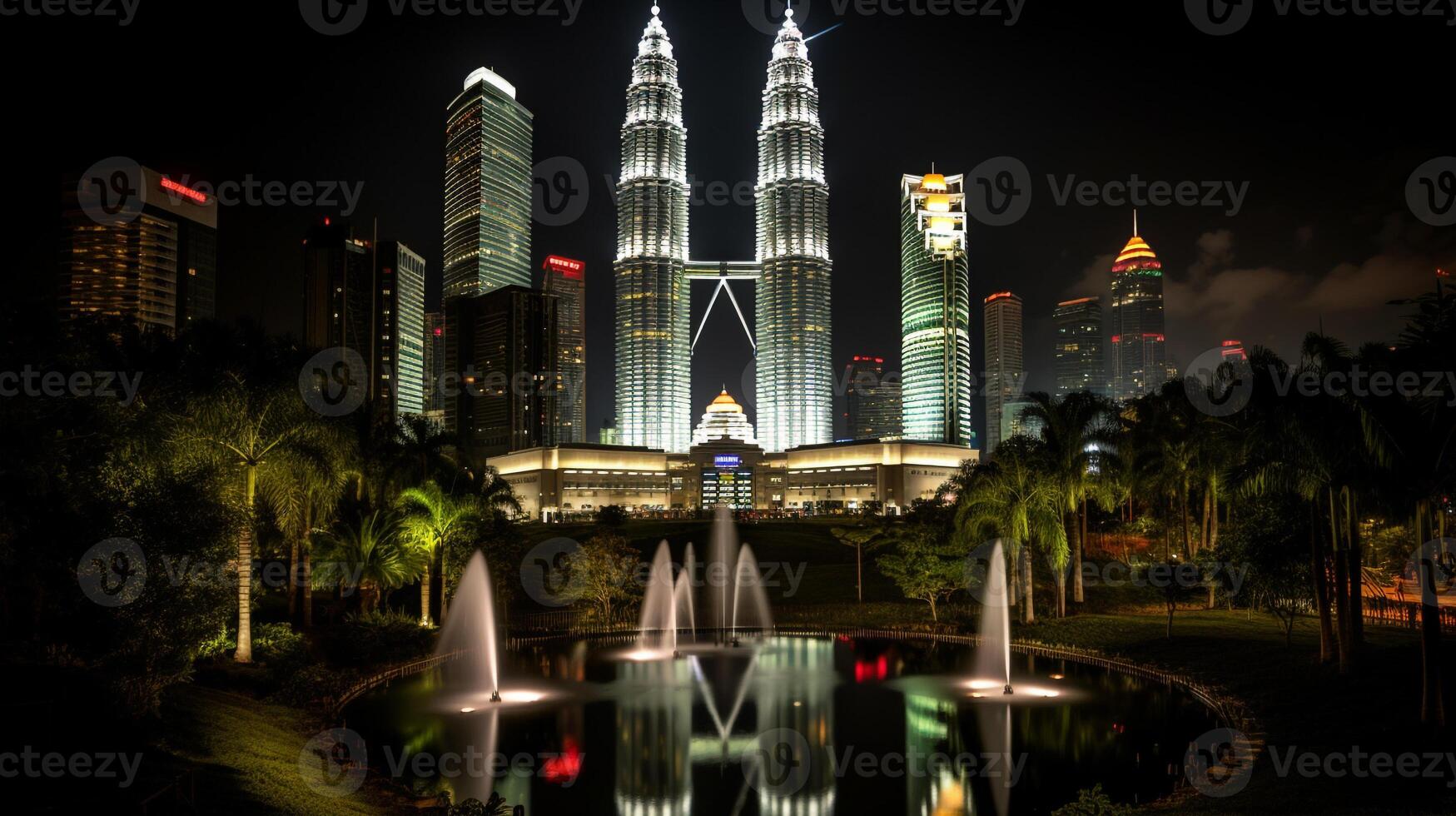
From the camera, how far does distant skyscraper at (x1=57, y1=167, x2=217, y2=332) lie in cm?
13400

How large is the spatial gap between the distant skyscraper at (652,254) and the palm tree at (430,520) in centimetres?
14764

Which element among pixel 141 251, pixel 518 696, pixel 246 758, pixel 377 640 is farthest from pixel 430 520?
pixel 141 251

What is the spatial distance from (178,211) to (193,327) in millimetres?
140021

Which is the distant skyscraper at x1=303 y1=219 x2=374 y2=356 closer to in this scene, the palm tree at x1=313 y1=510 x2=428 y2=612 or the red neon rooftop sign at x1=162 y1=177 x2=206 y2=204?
the red neon rooftop sign at x1=162 y1=177 x2=206 y2=204

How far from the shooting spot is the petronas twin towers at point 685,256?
185 metres

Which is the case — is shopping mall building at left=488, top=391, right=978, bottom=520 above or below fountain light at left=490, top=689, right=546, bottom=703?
above

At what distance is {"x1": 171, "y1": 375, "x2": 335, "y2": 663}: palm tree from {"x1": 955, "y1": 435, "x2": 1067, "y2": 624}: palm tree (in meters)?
27.4

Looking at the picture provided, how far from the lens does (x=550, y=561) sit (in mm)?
48250

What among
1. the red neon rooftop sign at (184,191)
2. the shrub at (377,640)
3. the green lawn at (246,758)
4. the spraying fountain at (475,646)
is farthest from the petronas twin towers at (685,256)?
the green lawn at (246,758)

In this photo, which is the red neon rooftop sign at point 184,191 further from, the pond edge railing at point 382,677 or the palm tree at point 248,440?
the pond edge railing at point 382,677

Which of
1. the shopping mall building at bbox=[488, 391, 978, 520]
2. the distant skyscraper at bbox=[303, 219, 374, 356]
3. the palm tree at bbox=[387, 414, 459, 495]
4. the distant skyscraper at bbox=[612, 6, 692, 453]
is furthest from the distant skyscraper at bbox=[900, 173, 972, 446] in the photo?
the palm tree at bbox=[387, 414, 459, 495]

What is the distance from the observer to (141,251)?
451 feet

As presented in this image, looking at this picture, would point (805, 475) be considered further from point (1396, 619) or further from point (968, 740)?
point (968, 740)

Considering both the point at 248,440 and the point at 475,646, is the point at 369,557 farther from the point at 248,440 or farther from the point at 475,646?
the point at 248,440
